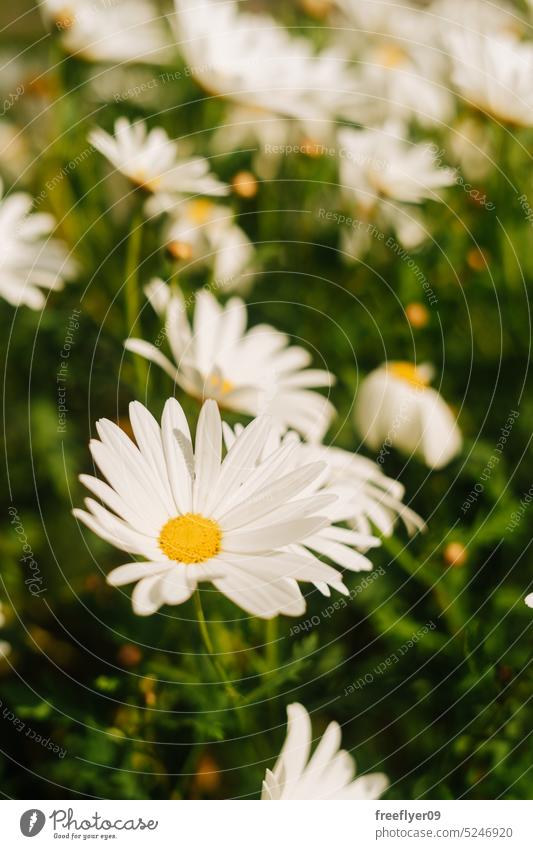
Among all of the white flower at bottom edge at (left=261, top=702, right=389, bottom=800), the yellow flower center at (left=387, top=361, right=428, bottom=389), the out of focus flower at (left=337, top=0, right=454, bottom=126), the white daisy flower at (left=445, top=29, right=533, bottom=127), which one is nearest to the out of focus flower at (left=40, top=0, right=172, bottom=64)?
the out of focus flower at (left=337, top=0, right=454, bottom=126)

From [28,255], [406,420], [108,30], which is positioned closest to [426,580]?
[406,420]

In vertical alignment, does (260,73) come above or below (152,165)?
above

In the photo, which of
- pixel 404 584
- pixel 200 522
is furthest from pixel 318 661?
pixel 200 522

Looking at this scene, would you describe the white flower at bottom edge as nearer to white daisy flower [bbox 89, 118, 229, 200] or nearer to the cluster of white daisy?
the cluster of white daisy

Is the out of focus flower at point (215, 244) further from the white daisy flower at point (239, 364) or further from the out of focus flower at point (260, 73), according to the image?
the out of focus flower at point (260, 73)

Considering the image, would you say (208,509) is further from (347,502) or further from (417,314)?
(417,314)
